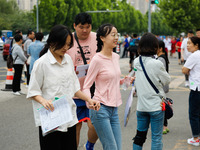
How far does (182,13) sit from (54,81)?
35.9m

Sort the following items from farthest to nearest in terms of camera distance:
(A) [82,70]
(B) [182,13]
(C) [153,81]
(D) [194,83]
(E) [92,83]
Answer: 1. (B) [182,13]
2. (D) [194,83]
3. (A) [82,70]
4. (C) [153,81]
5. (E) [92,83]

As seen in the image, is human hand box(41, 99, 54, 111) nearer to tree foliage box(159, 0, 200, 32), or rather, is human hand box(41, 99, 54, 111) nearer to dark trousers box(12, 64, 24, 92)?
dark trousers box(12, 64, 24, 92)

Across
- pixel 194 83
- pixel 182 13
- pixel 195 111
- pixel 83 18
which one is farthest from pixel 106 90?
pixel 182 13

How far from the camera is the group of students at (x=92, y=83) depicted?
3.10 metres

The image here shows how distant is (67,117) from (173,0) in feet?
120

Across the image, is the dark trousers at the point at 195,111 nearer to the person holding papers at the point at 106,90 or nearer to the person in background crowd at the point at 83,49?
the person in background crowd at the point at 83,49

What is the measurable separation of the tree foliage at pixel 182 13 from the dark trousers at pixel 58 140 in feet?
115

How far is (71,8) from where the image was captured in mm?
57031

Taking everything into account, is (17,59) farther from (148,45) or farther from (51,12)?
(51,12)

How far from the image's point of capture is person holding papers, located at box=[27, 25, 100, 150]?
3061 millimetres

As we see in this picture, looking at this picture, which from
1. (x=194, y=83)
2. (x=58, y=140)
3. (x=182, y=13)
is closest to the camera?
(x=58, y=140)

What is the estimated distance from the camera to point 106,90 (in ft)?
12.4

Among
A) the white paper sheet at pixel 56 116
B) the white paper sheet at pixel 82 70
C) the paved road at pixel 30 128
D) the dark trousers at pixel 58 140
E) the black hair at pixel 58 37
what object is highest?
the black hair at pixel 58 37

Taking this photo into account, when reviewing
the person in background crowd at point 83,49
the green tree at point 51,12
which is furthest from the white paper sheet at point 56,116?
the green tree at point 51,12
